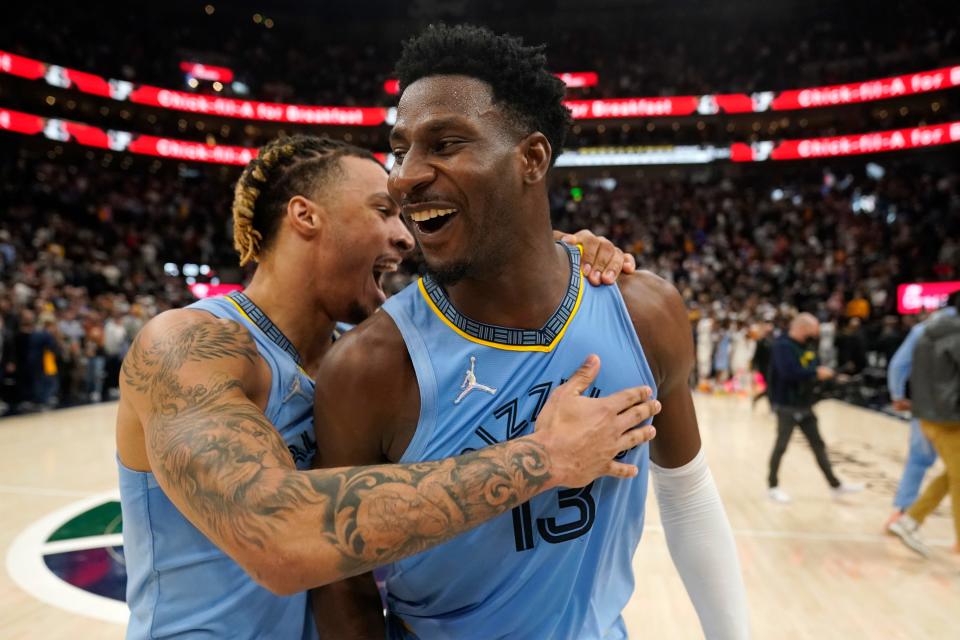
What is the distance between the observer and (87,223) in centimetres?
1969

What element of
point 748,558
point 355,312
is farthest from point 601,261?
point 748,558

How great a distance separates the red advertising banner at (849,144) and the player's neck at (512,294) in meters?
25.9

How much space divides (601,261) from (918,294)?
1769 cm

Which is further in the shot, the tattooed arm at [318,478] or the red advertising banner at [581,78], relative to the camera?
the red advertising banner at [581,78]

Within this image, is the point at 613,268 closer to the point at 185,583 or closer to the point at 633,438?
→ the point at 633,438

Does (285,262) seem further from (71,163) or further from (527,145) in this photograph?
(71,163)

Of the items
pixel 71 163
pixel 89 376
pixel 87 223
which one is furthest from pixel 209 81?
pixel 89 376

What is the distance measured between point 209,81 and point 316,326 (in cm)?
3012

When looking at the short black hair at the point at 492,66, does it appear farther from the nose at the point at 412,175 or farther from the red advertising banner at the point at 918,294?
the red advertising banner at the point at 918,294

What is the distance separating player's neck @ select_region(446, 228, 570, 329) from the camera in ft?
4.80

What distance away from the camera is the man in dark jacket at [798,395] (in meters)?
6.20

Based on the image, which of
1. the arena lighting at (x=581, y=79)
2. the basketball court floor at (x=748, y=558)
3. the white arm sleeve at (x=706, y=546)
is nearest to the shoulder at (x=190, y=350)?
the white arm sleeve at (x=706, y=546)

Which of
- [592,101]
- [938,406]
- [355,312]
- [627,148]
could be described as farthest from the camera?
[592,101]

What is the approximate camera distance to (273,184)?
2.04 meters
